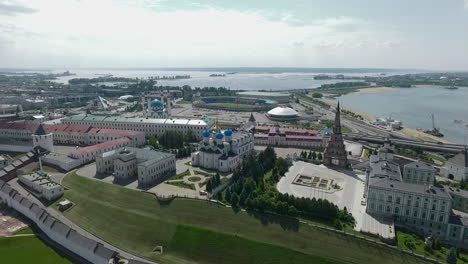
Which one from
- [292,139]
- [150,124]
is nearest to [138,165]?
[150,124]

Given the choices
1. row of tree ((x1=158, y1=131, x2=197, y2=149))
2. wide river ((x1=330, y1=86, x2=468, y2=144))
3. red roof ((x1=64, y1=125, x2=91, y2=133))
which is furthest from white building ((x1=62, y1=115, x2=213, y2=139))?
wide river ((x1=330, y1=86, x2=468, y2=144))

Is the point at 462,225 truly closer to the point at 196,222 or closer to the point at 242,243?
the point at 242,243

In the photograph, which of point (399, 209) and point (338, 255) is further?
point (399, 209)

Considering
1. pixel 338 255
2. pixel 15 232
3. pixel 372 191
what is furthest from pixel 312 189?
pixel 15 232

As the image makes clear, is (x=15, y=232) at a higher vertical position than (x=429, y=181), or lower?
lower

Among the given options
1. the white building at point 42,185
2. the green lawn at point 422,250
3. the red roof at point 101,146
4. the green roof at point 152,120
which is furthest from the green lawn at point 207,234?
the green roof at point 152,120

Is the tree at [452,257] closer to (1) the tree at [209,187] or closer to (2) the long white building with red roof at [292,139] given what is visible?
(1) the tree at [209,187]

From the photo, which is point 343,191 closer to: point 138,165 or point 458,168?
point 458,168
